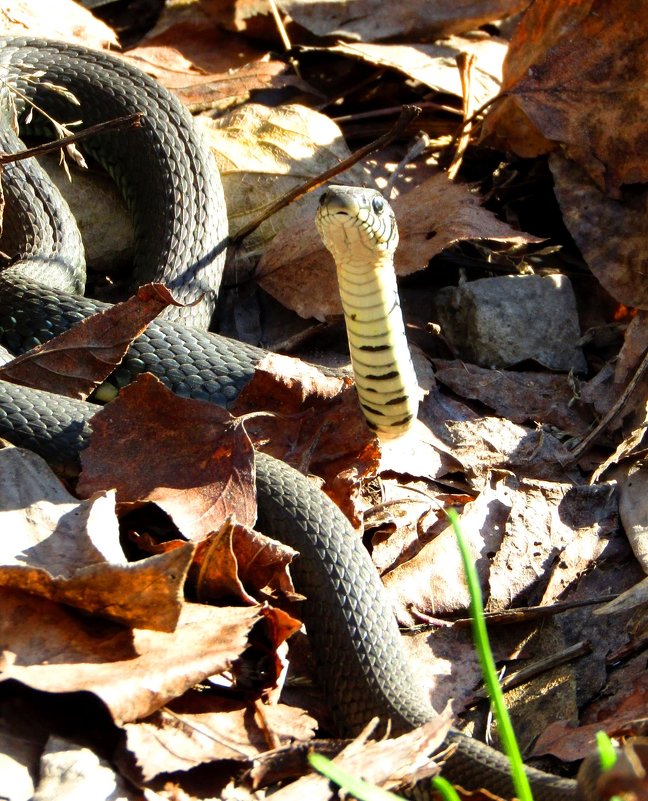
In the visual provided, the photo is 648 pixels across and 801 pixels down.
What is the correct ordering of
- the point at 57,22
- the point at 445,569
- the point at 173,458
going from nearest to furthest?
the point at 173,458
the point at 445,569
the point at 57,22

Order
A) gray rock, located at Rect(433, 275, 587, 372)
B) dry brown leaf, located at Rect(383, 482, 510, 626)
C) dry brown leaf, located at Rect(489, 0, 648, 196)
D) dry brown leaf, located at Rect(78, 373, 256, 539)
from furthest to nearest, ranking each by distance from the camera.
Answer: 1. dry brown leaf, located at Rect(489, 0, 648, 196)
2. gray rock, located at Rect(433, 275, 587, 372)
3. dry brown leaf, located at Rect(383, 482, 510, 626)
4. dry brown leaf, located at Rect(78, 373, 256, 539)

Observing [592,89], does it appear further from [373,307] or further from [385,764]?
[385,764]

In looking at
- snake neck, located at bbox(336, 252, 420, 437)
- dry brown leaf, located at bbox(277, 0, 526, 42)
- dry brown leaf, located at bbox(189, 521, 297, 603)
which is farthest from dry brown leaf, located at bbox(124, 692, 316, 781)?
dry brown leaf, located at bbox(277, 0, 526, 42)

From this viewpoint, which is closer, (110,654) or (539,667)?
(110,654)

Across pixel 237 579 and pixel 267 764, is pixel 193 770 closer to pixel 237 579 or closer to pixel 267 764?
pixel 267 764

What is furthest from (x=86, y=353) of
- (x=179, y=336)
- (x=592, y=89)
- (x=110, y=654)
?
(x=592, y=89)

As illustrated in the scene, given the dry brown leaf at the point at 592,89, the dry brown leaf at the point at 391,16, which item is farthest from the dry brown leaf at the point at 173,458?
the dry brown leaf at the point at 391,16

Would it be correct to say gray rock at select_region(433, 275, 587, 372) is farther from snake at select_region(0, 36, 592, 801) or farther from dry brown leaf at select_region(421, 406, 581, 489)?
snake at select_region(0, 36, 592, 801)
